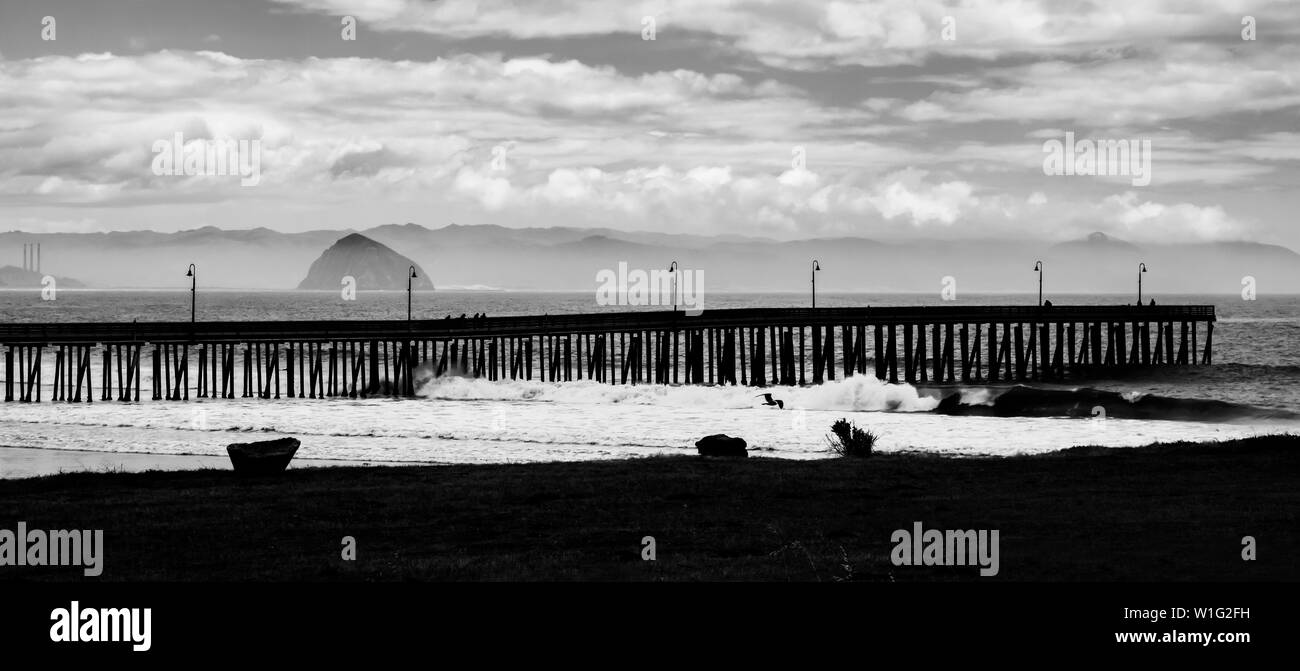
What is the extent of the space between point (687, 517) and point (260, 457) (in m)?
9.75

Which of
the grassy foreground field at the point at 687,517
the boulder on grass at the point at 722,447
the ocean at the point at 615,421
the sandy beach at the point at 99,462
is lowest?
the ocean at the point at 615,421

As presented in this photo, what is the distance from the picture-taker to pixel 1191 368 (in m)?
83.5

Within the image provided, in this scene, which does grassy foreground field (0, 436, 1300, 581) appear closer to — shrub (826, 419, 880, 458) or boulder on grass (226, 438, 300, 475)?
boulder on grass (226, 438, 300, 475)

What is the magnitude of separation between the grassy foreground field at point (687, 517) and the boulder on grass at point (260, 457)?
34cm

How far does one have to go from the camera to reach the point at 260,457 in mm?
23125

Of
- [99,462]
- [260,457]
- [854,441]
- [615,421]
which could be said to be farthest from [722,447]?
[615,421]

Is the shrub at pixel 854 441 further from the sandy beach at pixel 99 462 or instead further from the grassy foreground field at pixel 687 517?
the sandy beach at pixel 99 462

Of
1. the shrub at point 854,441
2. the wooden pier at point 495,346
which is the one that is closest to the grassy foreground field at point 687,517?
the shrub at point 854,441

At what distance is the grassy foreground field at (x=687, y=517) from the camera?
506 inches

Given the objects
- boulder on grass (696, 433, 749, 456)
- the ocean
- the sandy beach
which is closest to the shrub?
boulder on grass (696, 433, 749, 456)

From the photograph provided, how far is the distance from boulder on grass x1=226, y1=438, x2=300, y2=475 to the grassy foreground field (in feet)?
1.11
